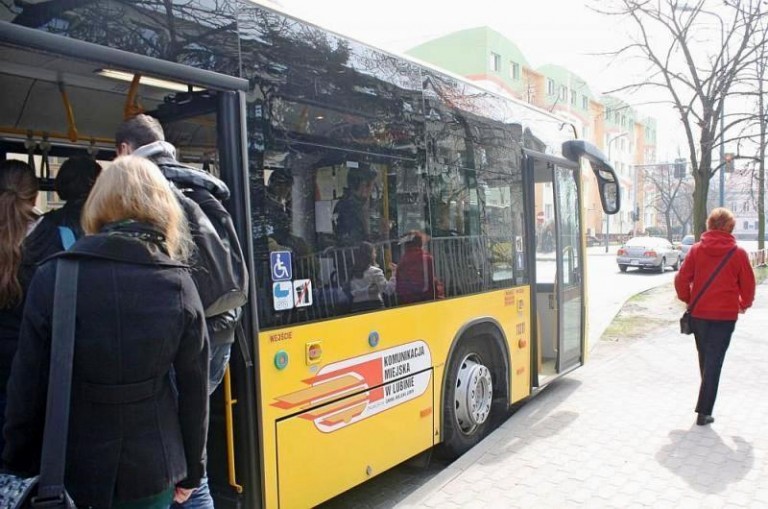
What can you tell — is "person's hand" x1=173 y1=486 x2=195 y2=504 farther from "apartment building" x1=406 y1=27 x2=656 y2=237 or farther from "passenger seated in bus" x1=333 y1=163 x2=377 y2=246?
"apartment building" x1=406 y1=27 x2=656 y2=237

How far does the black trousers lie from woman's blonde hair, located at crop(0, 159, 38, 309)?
5268mm

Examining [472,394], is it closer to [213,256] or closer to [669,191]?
[213,256]

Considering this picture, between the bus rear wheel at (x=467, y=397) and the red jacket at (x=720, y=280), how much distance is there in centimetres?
195

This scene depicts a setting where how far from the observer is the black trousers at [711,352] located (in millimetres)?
5422

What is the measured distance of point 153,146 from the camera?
245 centimetres

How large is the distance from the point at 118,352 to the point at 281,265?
1.47 metres

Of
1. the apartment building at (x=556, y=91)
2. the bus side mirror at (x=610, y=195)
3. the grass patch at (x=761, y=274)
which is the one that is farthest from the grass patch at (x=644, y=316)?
the apartment building at (x=556, y=91)

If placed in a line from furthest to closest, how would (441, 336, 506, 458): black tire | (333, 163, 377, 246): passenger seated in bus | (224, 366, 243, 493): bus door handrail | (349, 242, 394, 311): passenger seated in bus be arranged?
1. (441, 336, 506, 458): black tire
2. (349, 242, 394, 311): passenger seated in bus
3. (333, 163, 377, 246): passenger seated in bus
4. (224, 366, 243, 493): bus door handrail

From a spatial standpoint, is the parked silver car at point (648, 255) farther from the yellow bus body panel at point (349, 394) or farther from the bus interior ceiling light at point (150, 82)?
the bus interior ceiling light at point (150, 82)

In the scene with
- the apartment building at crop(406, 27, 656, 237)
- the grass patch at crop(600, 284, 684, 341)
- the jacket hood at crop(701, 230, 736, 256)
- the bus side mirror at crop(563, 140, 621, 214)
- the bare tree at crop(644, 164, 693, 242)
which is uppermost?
the apartment building at crop(406, 27, 656, 237)

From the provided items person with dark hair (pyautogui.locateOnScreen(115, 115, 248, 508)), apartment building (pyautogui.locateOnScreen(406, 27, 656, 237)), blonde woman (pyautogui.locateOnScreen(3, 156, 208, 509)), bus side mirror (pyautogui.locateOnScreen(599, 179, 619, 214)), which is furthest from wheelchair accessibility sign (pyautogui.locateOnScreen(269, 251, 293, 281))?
apartment building (pyautogui.locateOnScreen(406, 27, 656, 237))

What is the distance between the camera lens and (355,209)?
3.82 meters

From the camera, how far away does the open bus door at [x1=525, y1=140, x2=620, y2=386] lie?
6.39 metres

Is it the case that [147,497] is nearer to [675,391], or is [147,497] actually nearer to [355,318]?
[355,318]
